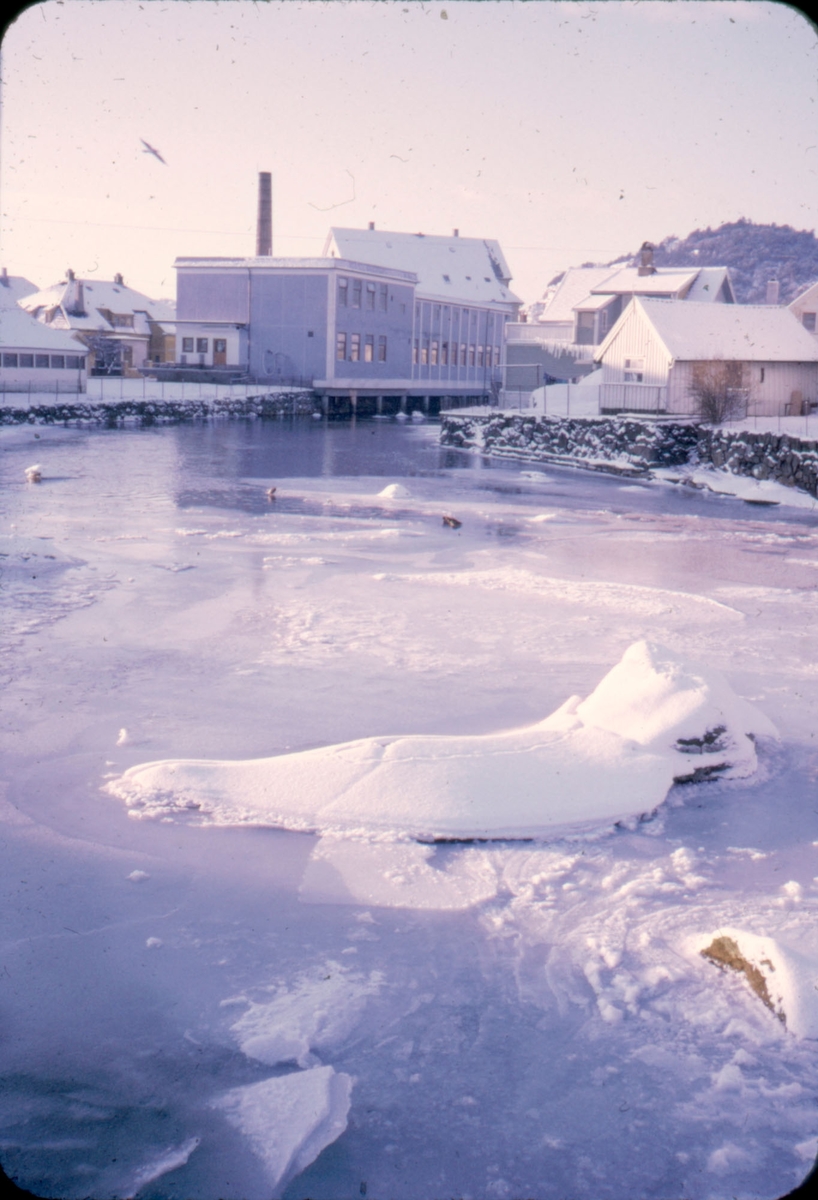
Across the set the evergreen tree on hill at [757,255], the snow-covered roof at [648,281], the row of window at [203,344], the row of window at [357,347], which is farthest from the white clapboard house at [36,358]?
the evergreen tree on hill at [757,255]

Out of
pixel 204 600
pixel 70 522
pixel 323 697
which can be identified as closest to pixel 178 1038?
pixel 323 697

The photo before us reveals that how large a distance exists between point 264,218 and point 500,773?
5635cm

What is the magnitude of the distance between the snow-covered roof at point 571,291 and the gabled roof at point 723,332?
2650 centimetres

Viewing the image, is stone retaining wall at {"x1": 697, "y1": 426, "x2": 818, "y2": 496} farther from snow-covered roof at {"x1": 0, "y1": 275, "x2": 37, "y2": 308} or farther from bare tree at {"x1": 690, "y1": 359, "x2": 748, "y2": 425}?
snow-covered roof at {"x1": 0, "y1": 275, "x2": 37, "y2": 308}

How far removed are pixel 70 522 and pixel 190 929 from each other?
13532 millimetres

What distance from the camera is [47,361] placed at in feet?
157

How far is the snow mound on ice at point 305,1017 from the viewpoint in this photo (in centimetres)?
409

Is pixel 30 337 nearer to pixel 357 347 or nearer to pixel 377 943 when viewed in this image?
pixel 357 347

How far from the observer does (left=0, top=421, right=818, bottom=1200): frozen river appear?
3580 millimetres

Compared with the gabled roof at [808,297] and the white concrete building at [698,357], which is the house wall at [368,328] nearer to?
the white concrete building at [698,357]

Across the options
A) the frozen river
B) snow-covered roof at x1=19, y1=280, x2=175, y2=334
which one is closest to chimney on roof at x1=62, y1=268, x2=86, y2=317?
snow-covered roof at x1=19, y1=280, x2=175, y2=334

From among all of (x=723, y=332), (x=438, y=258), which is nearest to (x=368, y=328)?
(x=438, y=258)

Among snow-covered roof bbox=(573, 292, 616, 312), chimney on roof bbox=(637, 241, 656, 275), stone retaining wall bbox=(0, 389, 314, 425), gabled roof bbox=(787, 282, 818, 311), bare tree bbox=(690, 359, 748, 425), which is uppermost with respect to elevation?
chimney on roof bbox=(637, 241, 656, 275)

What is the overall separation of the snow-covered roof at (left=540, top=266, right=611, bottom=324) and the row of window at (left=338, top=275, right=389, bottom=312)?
46.5 ft
